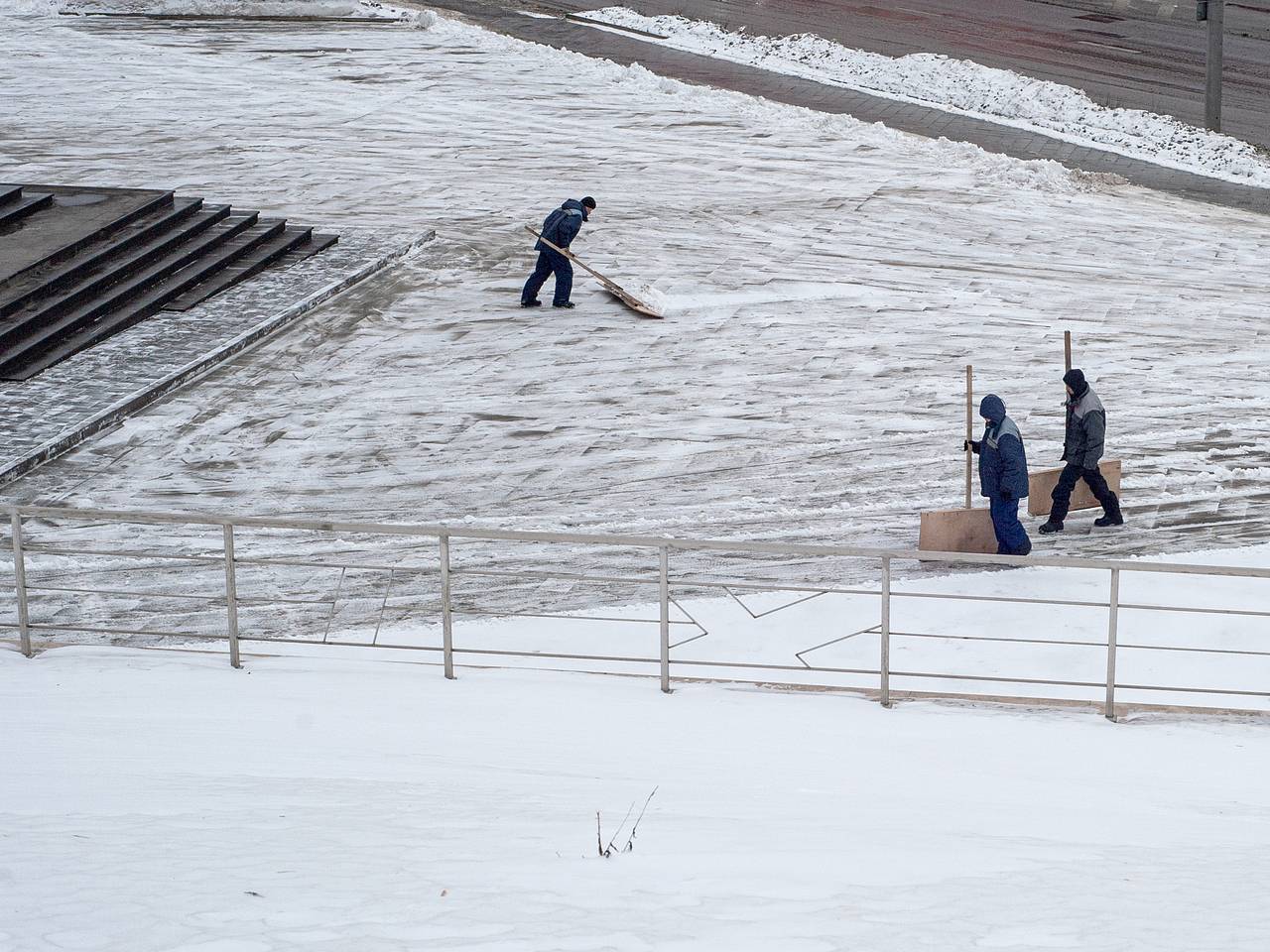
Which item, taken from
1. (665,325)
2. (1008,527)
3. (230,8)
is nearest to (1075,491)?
(1008,527)

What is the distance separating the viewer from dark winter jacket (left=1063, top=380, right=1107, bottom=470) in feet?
35.9

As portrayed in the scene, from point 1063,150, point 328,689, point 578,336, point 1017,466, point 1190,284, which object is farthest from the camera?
point 1063,150

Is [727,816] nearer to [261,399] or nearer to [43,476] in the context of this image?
[43,476]

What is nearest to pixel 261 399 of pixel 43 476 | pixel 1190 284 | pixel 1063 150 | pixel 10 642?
pixel 43 476

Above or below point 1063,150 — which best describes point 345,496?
below

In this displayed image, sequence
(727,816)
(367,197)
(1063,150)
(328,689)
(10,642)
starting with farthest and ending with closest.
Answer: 1. (1063,150)
2. (367,197)
3. (10,642)
4. (328,689)
5. (727,816)

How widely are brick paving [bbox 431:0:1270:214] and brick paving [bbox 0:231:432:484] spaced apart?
30.1ft

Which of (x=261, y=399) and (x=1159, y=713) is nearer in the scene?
(x=1159, y=713)

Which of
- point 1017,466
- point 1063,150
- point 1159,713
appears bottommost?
point 1159,713

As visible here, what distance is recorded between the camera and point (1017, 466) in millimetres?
10398

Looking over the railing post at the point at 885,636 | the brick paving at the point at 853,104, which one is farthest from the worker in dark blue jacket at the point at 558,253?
the railing post at the point at 885,636

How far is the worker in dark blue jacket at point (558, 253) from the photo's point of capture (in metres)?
16.3

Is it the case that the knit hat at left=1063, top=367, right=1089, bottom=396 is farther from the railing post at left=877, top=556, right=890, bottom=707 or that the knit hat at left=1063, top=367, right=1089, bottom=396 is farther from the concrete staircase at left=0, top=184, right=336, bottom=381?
the concrete staircase at left=0, top=184, right=336, bottom=381

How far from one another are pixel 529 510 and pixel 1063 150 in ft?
46.4
